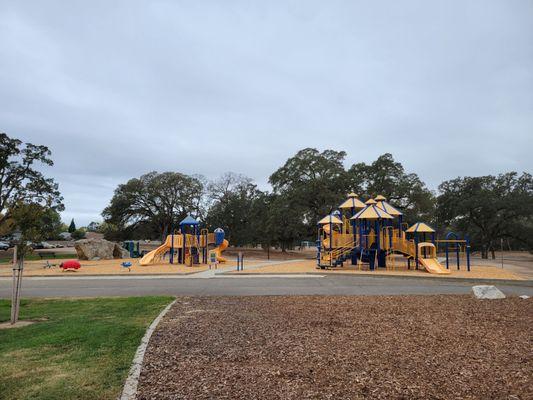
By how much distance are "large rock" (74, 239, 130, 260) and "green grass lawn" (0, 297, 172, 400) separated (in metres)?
26.9

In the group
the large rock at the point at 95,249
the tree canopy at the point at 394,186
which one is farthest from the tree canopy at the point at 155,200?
the tree canopy at the point at 394,186

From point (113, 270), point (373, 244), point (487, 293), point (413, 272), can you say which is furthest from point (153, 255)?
point (487, 293)

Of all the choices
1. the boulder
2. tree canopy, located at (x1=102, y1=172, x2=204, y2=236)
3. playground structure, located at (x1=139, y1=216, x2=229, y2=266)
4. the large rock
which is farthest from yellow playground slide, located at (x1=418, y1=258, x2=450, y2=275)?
tree canopy, located at (x1=102, y1=172, x2=204, y2=236)

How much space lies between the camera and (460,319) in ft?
26.0

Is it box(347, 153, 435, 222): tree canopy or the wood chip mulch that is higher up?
box(347, 153, 435, 222): tree canopy

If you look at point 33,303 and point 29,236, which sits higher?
point 29,236

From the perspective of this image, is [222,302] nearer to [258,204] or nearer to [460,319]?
[460,319]

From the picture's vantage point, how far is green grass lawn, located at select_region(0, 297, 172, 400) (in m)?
4.16

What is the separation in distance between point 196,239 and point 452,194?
93.2 feet

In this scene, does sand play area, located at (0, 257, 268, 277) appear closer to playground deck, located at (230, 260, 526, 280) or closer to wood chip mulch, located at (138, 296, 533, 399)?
playground deck, located at (230, 260, 526, 280)

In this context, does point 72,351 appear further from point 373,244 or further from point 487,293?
point 373,244

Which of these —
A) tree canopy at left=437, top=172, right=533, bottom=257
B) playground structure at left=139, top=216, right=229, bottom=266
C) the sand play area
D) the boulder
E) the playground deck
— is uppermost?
tree canopy at left=437, top=172, right=533, bottom=257

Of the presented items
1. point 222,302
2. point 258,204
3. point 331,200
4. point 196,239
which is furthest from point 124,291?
point 258,204

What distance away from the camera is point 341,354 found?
5.41 meters
